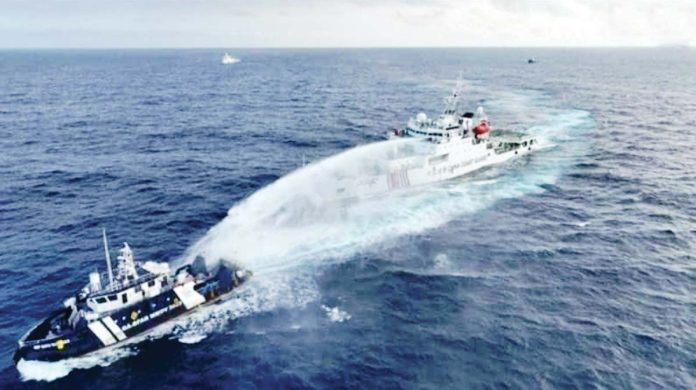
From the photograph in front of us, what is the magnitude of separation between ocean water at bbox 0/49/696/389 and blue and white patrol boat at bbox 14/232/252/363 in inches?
56.1

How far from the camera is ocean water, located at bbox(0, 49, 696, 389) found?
141ft

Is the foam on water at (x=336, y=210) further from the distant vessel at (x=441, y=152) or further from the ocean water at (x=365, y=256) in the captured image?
the distant vessel at (x=441, y=152)

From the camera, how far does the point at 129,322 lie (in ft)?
153

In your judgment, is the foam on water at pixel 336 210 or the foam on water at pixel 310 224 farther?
the foam on water at pixel 336 210

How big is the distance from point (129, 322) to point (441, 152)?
207 feet

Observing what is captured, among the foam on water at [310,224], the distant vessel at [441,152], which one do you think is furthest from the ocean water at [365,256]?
the distant vessel at [441,152]

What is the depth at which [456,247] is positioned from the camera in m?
64.3

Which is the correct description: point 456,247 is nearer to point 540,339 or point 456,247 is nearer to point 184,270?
point 540,339

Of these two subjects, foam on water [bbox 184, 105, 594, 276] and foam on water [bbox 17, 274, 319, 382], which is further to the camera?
foam on water [bbox 184, 105, 594, 276]

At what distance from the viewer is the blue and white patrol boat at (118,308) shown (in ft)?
145

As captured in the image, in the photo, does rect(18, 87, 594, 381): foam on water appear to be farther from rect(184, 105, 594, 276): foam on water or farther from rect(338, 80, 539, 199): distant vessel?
rect(338, 80, 539, 199): distant vessel

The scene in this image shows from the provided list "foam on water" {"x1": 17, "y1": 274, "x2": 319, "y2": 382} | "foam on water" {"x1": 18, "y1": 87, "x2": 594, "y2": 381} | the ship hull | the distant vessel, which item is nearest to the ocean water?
"foam on water" {"x1": 17, "y1": 274, "x2": 319, "y2": 382}

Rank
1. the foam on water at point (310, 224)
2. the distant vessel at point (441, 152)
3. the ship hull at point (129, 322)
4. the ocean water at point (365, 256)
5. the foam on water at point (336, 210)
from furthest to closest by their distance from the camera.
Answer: the distant vessel at point (441, 152)
the foam on water at point (336, 210)
the foam on water at point (310, 224)
the ship hull at point (129, 322)
the ocean water at point (365, 256)

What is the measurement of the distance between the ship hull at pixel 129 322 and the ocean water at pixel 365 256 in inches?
46.2
